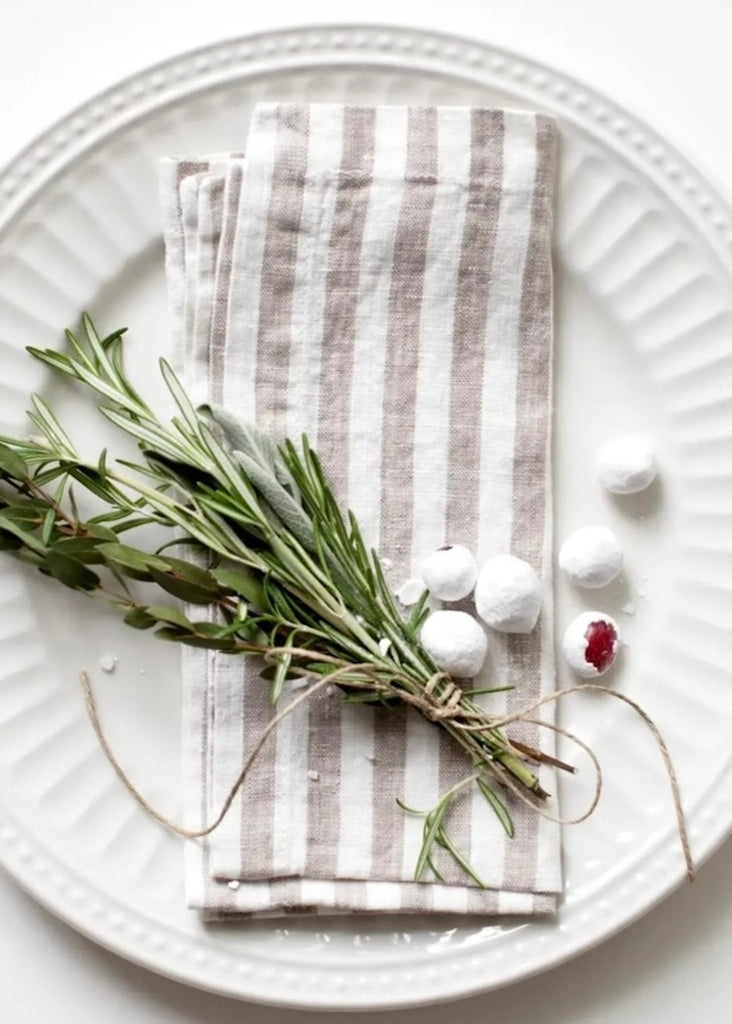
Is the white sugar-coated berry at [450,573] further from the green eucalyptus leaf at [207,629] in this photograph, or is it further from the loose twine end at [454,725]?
the green eucalyptus leaf at [207,629]

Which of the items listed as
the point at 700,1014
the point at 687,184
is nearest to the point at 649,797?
the point at 700,1014

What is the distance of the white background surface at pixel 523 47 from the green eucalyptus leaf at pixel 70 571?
29 centimetres

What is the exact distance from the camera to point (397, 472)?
89 cm

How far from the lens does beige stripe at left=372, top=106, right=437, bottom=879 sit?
883mm

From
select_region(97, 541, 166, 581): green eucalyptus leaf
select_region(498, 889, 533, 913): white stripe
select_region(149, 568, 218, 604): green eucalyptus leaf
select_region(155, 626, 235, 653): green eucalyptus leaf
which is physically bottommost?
select_region(498, 889, 533, 913): white stripe

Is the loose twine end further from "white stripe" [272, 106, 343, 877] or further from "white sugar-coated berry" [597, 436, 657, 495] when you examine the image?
"white sugar-coated berry" [597, 436, 657, 495]

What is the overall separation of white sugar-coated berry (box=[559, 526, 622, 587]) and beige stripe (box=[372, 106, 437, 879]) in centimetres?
13

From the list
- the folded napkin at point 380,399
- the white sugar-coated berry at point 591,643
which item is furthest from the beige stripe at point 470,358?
the white sugar-coated berry at point 591,643

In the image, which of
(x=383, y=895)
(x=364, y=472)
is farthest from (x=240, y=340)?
(x=383, y=895)

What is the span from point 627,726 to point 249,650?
13.0 inches

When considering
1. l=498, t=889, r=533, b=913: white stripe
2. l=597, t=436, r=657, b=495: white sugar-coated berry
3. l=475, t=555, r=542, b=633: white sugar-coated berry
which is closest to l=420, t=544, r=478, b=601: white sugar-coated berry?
l=475, t=555, r=542, b=633: white sugar-coated berry

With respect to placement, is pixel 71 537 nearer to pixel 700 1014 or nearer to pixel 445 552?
pixel 445 552

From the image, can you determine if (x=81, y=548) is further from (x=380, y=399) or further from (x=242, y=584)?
(x=380, y=399)

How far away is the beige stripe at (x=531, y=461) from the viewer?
0.89 meters
